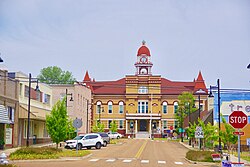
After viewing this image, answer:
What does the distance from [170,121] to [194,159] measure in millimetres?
76458

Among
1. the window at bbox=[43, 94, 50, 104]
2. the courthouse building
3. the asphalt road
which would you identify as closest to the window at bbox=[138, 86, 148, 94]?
the courthouse building

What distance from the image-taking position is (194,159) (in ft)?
108

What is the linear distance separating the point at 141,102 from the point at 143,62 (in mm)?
9700

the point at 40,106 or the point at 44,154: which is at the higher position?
the point at 40,106

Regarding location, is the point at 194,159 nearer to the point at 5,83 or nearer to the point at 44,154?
the point at 44,154

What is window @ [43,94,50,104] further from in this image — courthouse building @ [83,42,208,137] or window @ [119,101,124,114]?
window @ [119,101,124,114]

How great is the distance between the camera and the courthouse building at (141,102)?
107375 mm

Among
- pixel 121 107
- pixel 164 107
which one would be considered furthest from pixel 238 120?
pixel 121 107

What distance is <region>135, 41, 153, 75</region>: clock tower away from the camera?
110625 millimetres

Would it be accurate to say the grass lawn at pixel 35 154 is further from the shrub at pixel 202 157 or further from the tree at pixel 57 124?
the shrub at pixel 202 157

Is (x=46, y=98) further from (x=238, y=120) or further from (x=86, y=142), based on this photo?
(x=238, y=120)

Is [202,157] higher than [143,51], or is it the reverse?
[143,51]

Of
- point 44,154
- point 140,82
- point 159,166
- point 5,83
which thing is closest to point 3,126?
point 5,83

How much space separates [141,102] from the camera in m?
109
